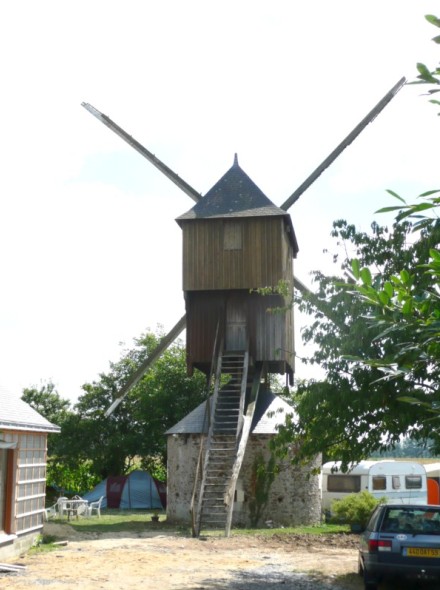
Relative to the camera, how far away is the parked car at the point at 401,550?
1195 cm

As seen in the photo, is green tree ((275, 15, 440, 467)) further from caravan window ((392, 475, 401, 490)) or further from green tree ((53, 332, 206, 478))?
green tree ((53, 332, 206, 478))

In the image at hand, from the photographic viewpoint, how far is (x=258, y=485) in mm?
27141

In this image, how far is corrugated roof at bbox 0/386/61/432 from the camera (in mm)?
16203

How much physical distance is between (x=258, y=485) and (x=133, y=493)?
1232cm

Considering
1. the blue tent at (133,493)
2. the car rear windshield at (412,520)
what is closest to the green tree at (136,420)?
the blue tent at (133,493)

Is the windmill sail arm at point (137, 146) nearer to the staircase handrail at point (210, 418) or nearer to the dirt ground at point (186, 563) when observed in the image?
the staircase handrail at point (210, 418)

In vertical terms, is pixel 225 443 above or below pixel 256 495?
above

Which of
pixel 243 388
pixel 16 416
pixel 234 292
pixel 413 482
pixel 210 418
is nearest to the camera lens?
pixel 16 416

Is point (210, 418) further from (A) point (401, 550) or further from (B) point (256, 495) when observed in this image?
(A) point (401, 550)

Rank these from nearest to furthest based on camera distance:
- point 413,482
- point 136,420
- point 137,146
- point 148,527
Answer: point 148,527
point 413,482
point 137,146
point 136,420

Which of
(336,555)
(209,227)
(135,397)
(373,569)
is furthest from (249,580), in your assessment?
(135,397)

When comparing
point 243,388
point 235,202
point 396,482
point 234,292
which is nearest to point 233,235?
point 235,202

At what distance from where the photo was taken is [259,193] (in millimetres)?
30562

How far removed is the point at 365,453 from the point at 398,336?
301cm
